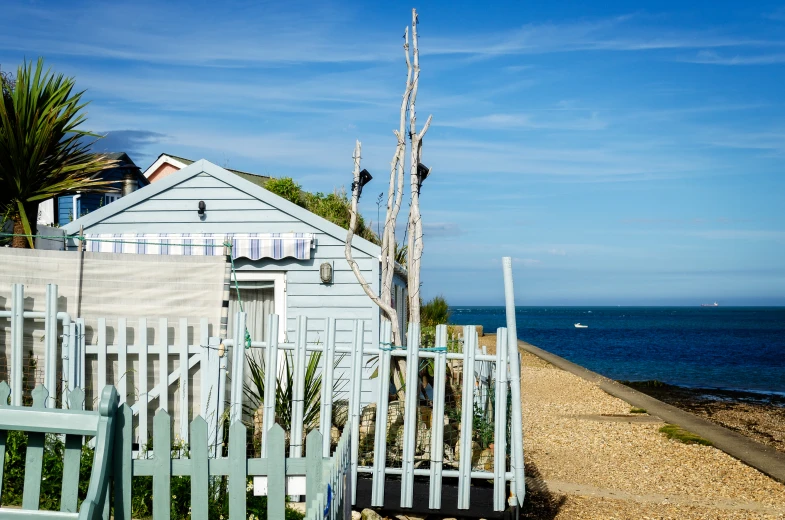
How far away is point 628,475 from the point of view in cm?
860

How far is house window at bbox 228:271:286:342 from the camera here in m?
10.1

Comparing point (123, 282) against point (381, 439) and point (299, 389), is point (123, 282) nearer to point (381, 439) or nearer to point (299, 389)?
Answer: point (299, 389)

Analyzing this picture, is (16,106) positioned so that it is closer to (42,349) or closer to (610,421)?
(42,349)

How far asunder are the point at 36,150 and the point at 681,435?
364 inches

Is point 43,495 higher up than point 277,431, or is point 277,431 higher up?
point 277,431

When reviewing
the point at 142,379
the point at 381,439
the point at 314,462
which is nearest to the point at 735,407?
the point at 381,439

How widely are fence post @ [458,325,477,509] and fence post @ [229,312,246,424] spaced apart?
5.81 ft

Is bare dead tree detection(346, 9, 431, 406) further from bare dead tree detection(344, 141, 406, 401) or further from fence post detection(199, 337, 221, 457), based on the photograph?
fence post detection(199, 337, 221, 457)

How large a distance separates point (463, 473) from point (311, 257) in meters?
4.73

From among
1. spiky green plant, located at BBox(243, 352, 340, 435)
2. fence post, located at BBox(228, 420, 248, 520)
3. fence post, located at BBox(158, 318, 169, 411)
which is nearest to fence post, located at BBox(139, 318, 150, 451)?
fence post, located at BBox(158, 318, 169, 411)

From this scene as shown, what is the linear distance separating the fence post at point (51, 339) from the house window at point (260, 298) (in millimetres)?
3624

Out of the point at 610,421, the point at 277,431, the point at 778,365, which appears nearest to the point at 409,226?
the point at 277,431

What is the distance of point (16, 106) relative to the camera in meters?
8.57

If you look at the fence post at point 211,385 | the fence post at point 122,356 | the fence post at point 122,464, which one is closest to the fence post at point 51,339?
the fence post at point 122,356
